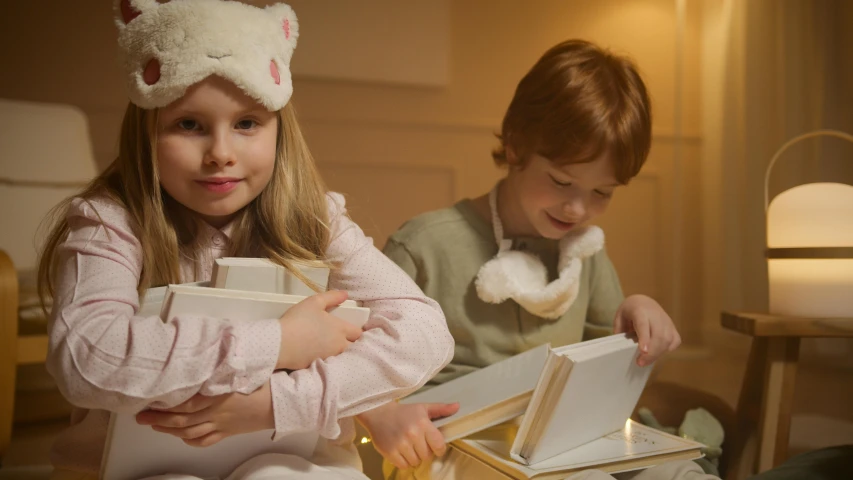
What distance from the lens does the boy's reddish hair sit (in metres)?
1.17

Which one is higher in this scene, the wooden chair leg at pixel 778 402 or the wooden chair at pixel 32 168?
the wooden chair at pixel 32 168

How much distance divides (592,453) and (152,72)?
736 millimetres

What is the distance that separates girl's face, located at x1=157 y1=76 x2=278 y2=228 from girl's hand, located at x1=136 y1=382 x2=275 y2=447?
23cm

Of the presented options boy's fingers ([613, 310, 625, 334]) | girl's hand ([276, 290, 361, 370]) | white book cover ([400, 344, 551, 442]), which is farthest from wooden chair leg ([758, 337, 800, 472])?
girl's hand ([276, 290, 361, 370])

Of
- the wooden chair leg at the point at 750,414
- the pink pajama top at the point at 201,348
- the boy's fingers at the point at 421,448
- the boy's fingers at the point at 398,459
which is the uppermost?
the pink pajama top at the point at 201,348

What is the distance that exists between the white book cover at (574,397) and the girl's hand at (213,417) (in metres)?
0.34

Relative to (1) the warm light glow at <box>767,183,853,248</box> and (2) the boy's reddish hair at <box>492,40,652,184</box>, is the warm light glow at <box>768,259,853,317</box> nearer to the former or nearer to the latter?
(1) the warm light glow at <box>767,183,853,248</box>

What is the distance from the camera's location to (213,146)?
0.79 m

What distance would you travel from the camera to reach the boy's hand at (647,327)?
1.05 metres

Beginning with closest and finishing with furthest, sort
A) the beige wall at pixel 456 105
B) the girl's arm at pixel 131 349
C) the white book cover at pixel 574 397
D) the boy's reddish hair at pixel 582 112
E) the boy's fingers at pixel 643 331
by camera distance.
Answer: the girl's arm at pixel 131 349 → the white book cover at pixel 574 397 → the boy's fingers at pixel 643 331 → the boy's reddish hair at pixel 582 112 → the beige wall at pixel 456 105

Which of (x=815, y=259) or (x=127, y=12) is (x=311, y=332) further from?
(x=815, y=259)

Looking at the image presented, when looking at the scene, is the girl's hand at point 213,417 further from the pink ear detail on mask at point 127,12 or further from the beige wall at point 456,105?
the beige wall at point 456,105

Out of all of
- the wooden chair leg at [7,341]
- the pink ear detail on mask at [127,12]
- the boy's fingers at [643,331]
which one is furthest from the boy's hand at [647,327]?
the wooden chair leg at [7,341]

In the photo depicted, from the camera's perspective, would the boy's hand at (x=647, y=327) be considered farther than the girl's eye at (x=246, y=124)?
Yes
